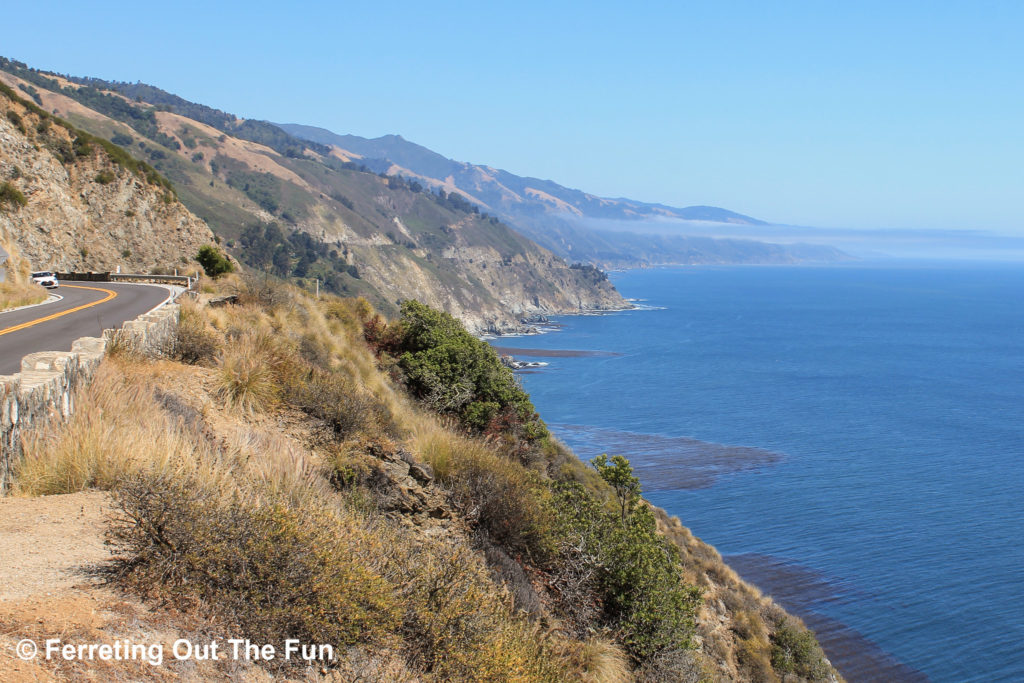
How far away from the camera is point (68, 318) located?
17766 millimetres

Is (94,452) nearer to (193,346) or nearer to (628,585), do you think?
(193,346)

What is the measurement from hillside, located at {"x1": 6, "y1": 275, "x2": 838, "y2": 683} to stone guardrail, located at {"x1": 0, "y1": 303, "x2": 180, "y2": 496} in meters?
0.14

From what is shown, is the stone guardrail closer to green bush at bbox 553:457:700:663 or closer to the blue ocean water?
green bush at bbox 553:457:700:663

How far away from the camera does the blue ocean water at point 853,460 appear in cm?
3369

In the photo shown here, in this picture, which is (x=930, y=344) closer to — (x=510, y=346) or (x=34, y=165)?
(x=510, y=346)

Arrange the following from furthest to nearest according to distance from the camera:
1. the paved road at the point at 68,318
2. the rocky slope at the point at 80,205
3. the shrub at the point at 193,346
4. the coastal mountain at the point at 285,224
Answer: the coastal mountain at the point at 285,224 → the rocky slope at the point at 80,205 → the paved road at the point at 68,318 → the shrub at the point at 193,346

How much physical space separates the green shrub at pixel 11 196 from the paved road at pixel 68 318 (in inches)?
724

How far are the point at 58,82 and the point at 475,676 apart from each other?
211556mm

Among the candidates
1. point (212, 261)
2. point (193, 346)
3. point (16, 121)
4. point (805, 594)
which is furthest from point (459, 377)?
point (16, 121)

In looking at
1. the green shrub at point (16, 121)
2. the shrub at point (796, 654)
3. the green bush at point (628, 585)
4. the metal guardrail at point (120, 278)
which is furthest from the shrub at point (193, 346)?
the green shrub at point (16, 121)

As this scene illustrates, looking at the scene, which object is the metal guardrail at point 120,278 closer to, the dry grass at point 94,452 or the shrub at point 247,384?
the shrub at point 247,384

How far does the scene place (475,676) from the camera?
564cm

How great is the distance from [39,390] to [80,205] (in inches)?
1884

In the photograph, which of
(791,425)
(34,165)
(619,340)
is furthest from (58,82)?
(791,425)
